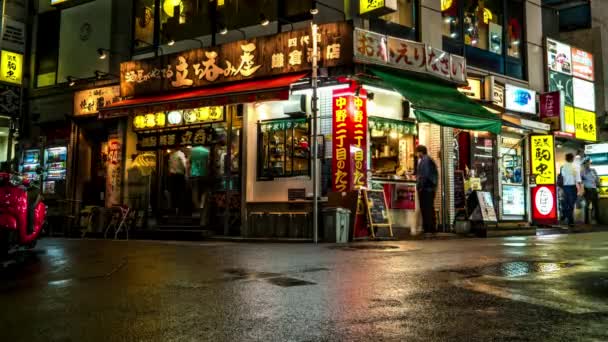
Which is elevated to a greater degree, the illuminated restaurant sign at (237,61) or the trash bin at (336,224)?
the illuminated restaurant sign at (237,61)

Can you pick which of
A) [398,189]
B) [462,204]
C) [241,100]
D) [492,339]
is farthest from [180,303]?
[462,204]

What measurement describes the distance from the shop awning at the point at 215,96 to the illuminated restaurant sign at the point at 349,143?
Answer: 4.81 ft

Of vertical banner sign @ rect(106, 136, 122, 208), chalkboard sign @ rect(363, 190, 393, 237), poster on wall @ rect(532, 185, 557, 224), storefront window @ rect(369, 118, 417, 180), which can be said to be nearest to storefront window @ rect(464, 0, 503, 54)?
storefront window @ rect(369, 118, 417, 180)

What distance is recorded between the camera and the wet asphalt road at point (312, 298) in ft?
12.9

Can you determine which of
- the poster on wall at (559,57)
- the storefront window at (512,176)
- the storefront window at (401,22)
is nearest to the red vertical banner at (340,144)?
the storefront window at (401,22)

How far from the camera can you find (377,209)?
1388 cm

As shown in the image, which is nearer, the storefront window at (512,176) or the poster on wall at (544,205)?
the poster on wall at (544,205)

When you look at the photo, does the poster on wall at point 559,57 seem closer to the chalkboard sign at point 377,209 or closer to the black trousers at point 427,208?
the black trousers at point 427,208

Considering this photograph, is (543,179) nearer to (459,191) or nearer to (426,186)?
(459,191)

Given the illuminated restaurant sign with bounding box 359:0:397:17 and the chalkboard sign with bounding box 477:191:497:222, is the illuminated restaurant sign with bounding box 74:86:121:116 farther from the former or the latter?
the chalkboard sign with bounding box 477:191:497:222

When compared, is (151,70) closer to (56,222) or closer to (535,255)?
(56,222)

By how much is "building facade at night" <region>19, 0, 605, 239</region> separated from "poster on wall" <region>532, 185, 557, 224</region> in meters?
0.11

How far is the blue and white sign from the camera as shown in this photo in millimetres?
19325

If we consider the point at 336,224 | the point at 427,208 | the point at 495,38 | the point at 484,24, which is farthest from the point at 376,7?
the point at 495,38
